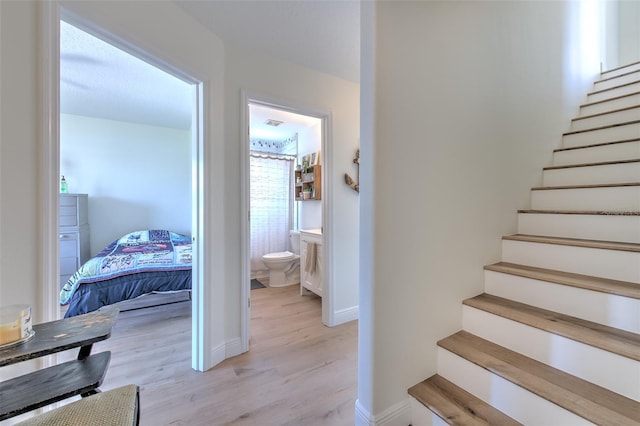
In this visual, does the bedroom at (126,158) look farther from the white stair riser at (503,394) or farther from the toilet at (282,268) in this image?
the white stair riser at (503,394)

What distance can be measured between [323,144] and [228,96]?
944mm

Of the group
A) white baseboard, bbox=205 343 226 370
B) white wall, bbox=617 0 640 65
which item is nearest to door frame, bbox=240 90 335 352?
white baseboard, bbox=205 343 226 370

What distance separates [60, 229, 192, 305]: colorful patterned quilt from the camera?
2.47 metres

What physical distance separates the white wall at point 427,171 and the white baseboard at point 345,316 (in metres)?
1.26

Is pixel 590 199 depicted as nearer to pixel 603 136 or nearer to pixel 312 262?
pixel 603 136

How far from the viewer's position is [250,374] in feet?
5.85

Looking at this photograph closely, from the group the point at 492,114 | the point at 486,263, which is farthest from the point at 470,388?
the point at 492,114

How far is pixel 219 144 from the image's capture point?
1903 millimetres

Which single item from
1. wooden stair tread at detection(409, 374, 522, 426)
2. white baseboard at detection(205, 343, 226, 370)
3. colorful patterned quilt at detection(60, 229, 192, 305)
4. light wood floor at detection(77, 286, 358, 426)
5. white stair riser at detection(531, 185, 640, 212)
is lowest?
light wood floor at detection(77, 286, 358, 426)

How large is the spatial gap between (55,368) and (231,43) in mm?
2127

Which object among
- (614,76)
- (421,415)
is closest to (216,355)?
(421,415)

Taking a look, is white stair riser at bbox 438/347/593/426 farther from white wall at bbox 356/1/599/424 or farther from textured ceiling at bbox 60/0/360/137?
textured ceiling at bbox 60/0/360/137

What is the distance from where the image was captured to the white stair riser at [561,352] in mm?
953

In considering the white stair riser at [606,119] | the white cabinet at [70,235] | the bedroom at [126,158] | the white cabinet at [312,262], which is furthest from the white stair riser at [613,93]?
the white cabinet at [70,235]
